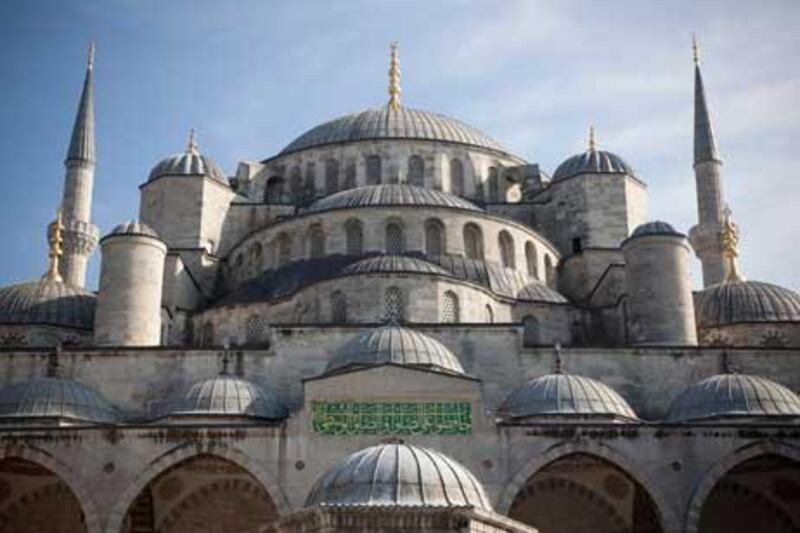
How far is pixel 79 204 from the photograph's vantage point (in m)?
29.1

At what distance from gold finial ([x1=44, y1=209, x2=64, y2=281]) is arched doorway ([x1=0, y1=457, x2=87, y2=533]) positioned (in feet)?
20.9

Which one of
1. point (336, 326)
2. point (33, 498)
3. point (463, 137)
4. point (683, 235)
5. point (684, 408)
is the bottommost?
point (33, 498)

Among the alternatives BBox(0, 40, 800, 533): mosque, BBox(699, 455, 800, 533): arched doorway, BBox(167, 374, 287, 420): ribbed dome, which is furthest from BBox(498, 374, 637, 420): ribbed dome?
BBox(167, 374, 287, 420): ribbed dome

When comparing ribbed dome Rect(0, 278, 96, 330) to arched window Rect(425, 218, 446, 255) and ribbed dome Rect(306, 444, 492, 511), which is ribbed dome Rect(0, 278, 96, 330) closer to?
arched window Rect(425, 218, 446, 255)

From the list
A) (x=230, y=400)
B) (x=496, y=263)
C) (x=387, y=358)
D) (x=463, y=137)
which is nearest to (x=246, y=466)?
(x=230, y=400)

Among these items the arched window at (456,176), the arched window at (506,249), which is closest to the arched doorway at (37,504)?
the arched window at (506,249)

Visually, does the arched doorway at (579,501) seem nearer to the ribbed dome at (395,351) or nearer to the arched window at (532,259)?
the ribbed dome at (395,351)

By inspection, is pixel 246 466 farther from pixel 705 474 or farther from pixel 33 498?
pixel 705 474

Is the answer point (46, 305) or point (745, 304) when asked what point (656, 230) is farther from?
point (46, 305)

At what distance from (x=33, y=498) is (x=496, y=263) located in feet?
35.7

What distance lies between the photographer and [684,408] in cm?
1956

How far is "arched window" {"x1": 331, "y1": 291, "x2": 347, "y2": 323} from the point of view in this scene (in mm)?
22469

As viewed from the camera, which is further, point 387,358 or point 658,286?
point 658,286

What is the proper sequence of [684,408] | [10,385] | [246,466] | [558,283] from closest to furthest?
[246,466] < [684,408] < [10,385] < [558,283]
